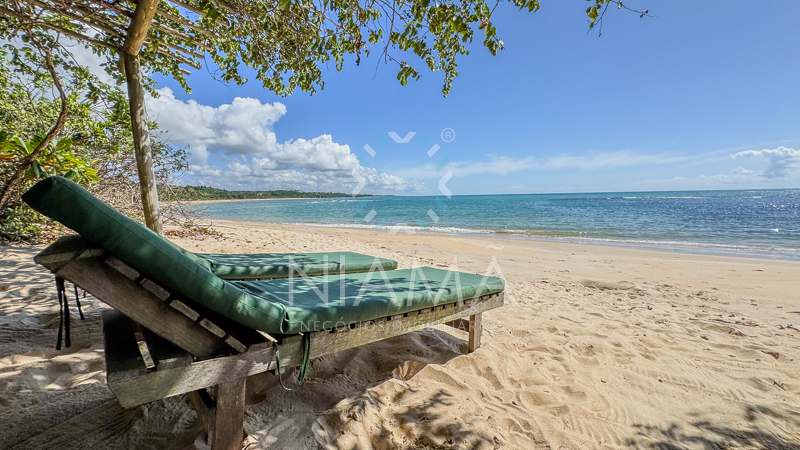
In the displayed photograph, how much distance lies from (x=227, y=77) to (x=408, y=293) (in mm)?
4484

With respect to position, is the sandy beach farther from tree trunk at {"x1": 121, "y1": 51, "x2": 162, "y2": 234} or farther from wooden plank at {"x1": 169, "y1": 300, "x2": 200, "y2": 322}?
tree trunk at {"x1": 121, "y1": 51, "x2": 162, "y2": 234}

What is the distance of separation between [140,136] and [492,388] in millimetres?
4086

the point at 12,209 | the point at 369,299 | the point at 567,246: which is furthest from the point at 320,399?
the point at 567,246

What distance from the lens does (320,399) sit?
2.04m

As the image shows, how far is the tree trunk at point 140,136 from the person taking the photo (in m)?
3.33

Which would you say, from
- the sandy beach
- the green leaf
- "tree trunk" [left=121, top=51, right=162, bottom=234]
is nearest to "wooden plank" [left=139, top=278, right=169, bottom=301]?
the sandy beach

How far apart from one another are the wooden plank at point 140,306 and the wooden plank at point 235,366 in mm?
75

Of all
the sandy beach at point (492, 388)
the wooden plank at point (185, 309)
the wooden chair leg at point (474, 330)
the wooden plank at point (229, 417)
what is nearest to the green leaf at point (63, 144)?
the sandy beach at point (492, 388)

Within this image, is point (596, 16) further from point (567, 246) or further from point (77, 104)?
point (567, 246)

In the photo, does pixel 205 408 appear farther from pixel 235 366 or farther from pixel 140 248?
pixel 140 248

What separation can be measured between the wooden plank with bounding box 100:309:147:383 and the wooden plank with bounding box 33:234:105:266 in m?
0.44

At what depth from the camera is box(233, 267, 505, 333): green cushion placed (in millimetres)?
1751

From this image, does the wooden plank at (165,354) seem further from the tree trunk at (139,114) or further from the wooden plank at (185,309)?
the tree trunk at (139,114)

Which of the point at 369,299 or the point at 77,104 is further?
the point at 77,104
